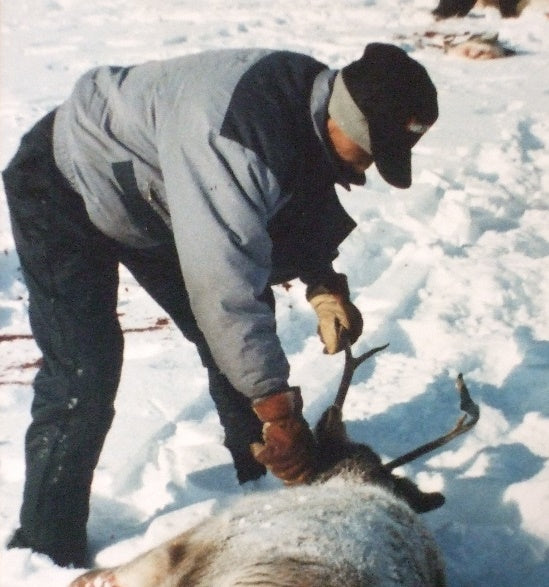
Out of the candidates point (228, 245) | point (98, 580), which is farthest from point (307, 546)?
point (228, 245)

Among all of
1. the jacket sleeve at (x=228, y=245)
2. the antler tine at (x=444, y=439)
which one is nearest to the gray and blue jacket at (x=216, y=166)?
the jacket sleeve at (x=228, y=245)

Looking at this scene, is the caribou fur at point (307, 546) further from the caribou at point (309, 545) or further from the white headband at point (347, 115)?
the white headband at point (347, 115)

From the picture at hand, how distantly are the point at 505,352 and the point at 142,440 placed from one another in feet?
5.88

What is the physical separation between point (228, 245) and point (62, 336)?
74cm

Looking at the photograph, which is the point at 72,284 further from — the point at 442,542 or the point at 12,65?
the point at 12,65

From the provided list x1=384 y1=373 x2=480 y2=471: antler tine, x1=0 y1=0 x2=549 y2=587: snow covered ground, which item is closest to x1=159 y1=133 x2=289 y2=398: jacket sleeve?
x1=384 y1=373 x2=480 y2=471: antler tine

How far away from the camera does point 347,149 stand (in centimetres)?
203

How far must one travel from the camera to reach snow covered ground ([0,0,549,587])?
2545 mm

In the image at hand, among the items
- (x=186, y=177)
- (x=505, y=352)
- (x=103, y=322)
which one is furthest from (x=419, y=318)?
(x=186, y=177)

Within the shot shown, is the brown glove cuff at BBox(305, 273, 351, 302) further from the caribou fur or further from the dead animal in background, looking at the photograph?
the dead animal in background

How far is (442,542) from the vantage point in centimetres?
248

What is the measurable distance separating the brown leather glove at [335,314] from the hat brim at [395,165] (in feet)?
2.12

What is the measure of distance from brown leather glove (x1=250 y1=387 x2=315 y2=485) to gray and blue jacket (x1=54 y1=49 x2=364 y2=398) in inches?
1.9

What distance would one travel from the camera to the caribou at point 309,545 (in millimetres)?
1553
